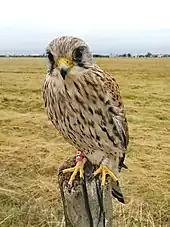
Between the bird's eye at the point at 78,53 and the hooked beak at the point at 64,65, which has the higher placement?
the bird's eye at the point at 78,53

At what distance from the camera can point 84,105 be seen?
9.64ft

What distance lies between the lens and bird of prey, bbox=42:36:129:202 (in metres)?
2.63

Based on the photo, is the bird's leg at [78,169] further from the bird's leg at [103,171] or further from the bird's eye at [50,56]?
the bird's eye at [50,56]

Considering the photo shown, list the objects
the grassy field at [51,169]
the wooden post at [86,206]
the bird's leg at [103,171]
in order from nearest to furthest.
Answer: the wooden post at [86,206] → the bird's leg at [103,171] → the grassy field at [51,169]

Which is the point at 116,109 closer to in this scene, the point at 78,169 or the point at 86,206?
the point at 78,169

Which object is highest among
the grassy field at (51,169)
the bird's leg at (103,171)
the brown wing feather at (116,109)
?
the brown wing feather at (116,109)

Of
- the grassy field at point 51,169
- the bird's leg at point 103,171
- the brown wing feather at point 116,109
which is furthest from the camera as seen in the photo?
the grassy field at point 51,169

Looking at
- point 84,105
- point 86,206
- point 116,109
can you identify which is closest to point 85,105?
point 84,105

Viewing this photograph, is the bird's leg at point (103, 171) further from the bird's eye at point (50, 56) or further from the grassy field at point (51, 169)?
the grassy field at point (51, 169)

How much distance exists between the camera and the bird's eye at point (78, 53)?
2.62 m

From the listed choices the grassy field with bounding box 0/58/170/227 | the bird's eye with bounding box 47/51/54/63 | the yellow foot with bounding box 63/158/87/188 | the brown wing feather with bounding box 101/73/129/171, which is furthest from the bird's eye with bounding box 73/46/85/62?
the grassy field with bounding box 0/58/170/227

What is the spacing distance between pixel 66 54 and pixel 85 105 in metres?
0.48

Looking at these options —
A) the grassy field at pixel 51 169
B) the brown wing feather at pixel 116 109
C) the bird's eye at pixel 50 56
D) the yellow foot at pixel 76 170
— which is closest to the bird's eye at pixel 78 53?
the bird's eye at pixel 50 56

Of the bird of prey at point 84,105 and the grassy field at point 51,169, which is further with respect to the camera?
the grassy field at point 51,169
